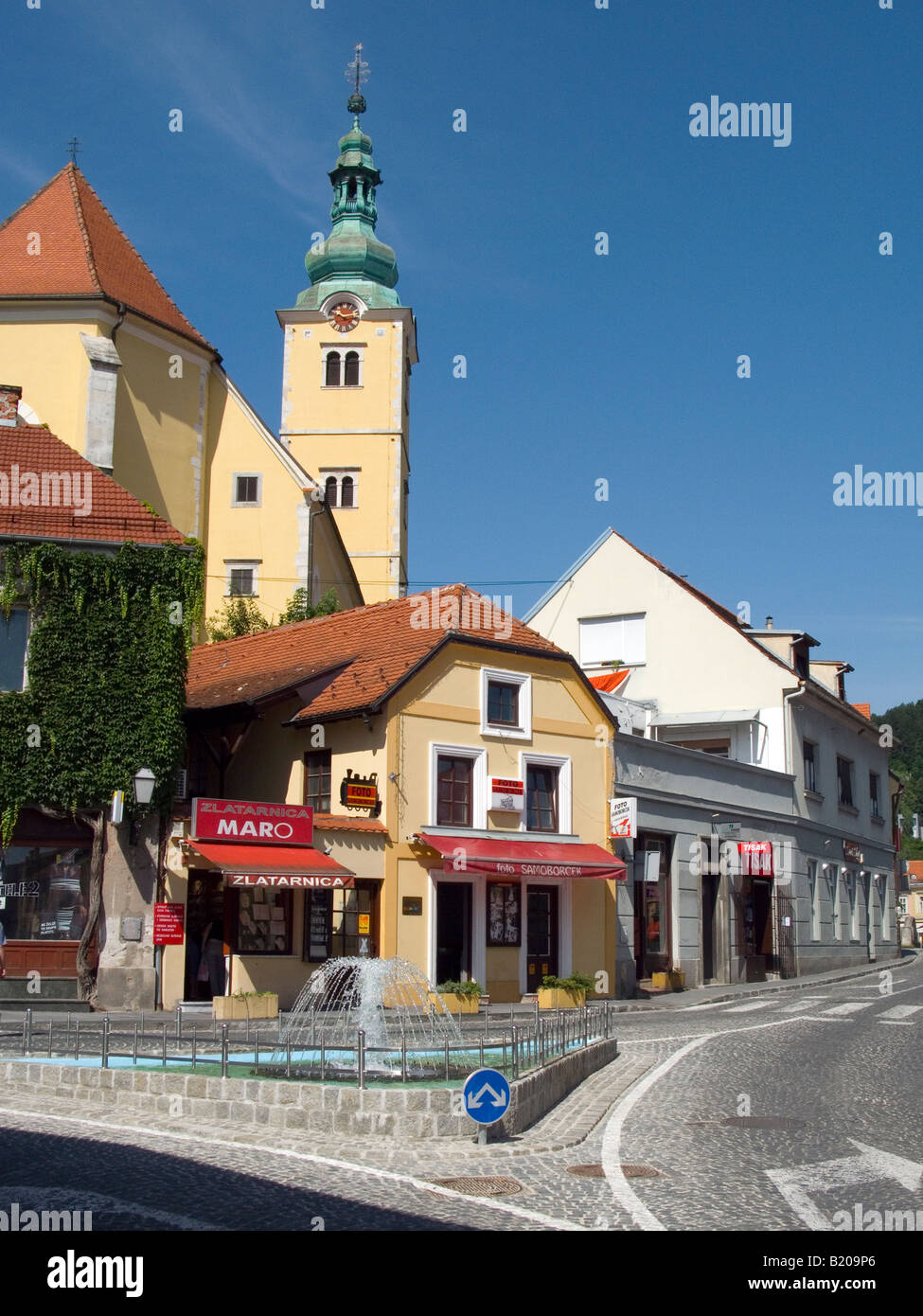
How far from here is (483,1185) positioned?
9.72m

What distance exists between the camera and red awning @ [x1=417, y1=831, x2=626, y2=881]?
28.0 metres

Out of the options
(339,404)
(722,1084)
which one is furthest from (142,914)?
(339,404)

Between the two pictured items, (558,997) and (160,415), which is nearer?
(558,997)

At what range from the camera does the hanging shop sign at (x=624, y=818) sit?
3133 centimetres

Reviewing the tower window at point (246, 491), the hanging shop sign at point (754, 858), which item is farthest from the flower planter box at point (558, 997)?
the tower window at point (246, 491)

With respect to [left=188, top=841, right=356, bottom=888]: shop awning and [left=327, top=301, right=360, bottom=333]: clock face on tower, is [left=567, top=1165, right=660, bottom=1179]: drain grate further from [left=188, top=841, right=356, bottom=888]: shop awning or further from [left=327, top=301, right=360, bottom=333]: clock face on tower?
[left=327, top=301, right=360, bottom=333]: clock face on tower

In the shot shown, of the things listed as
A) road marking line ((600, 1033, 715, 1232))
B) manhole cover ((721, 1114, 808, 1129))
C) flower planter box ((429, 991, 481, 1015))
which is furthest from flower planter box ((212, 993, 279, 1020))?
manhole cover ((721, 1114, 808, 1129))

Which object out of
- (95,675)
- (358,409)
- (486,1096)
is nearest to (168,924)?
(95,675)

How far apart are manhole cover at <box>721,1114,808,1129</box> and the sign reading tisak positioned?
1401 cm

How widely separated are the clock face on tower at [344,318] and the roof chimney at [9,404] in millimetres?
39098

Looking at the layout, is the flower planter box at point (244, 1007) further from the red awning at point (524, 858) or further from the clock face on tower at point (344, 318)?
the clock face on tower at point (344, 318)

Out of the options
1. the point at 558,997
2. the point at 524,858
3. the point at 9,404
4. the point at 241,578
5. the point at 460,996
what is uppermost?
the point at 241,578

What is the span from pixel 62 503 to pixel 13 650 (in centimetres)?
327

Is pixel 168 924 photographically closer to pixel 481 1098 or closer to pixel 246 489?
pixel 481 1098
